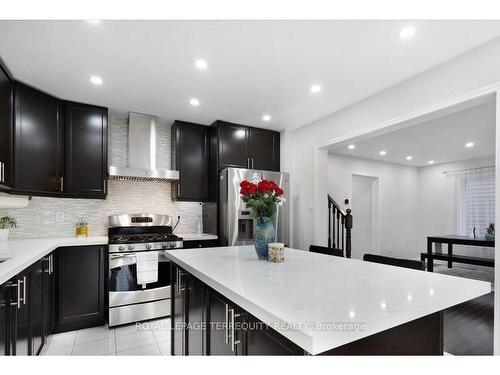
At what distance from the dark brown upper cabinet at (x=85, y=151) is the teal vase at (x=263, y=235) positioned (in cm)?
227

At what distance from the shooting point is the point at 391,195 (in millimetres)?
6676

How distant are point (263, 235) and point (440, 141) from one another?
4.37m

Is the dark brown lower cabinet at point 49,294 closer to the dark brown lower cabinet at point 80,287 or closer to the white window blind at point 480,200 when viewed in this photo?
the dark brown lower cabinet at point 80,287

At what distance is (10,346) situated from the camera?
1616 mm

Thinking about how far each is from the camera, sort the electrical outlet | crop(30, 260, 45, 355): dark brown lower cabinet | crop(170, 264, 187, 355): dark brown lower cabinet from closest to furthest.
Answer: crop(170, 264, 187, 355): dark brown lower cabinet < crop(30, 260, 45, 355): dark brown lower cabinet < the electrical outlet

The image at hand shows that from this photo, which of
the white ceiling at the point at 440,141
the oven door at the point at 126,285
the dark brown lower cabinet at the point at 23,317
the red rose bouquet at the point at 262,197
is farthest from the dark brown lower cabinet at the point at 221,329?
the white ceiling at the point at 440,141

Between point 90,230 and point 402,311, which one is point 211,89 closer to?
point 90,230

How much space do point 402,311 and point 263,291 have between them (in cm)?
45

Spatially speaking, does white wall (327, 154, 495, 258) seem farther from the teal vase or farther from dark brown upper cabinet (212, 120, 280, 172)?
the teal vase

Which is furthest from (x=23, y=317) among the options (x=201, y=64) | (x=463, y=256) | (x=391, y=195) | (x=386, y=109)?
(x=391, y=195)

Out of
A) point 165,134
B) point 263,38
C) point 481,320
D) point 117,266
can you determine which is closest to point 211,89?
point 263,38

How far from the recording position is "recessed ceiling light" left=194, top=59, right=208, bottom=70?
7.34ft

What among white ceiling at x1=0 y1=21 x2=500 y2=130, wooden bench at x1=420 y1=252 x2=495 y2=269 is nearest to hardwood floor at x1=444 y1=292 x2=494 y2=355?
wooden bench at x1=420 y1=252 x2=495 y2=269

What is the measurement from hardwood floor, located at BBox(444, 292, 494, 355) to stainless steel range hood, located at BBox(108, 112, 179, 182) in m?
3.21
